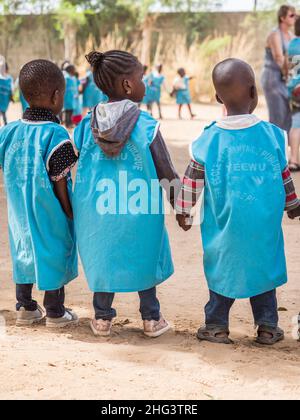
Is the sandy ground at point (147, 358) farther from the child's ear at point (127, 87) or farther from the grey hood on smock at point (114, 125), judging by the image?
the child's ear at point (127, 87)

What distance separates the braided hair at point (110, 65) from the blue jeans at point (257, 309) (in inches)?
43.8

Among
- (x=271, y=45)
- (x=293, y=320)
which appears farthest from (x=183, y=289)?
(x=271, y=45)

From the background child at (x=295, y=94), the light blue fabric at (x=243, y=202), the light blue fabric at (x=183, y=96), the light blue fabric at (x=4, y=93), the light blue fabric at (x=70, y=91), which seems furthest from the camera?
the light blue fabric at (x=183, y=96)

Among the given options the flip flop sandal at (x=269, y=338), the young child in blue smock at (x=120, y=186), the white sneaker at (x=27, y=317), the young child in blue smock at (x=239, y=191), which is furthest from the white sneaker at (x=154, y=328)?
the white sneaker at (x=27, y=317)

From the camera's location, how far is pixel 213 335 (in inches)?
134

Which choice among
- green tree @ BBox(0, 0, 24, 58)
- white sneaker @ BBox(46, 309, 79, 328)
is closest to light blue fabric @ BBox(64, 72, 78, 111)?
white sneaker @ BBox(46, 309, 79, 328)

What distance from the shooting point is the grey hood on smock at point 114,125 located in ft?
10.9

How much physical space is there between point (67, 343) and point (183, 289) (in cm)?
120

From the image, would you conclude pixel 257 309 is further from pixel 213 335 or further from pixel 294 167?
pixel 294 167

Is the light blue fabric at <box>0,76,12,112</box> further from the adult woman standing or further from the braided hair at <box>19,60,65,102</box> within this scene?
the braided hair at <box>19,60,65,102</box>

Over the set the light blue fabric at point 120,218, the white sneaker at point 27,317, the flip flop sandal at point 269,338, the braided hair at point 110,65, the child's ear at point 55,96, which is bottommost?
the white sneaker at point 27,317

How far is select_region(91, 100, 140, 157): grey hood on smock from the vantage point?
10.9 ft

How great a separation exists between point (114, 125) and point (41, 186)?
1.56ft

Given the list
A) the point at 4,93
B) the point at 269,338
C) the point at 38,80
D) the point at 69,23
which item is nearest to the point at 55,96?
the point at 38,80
